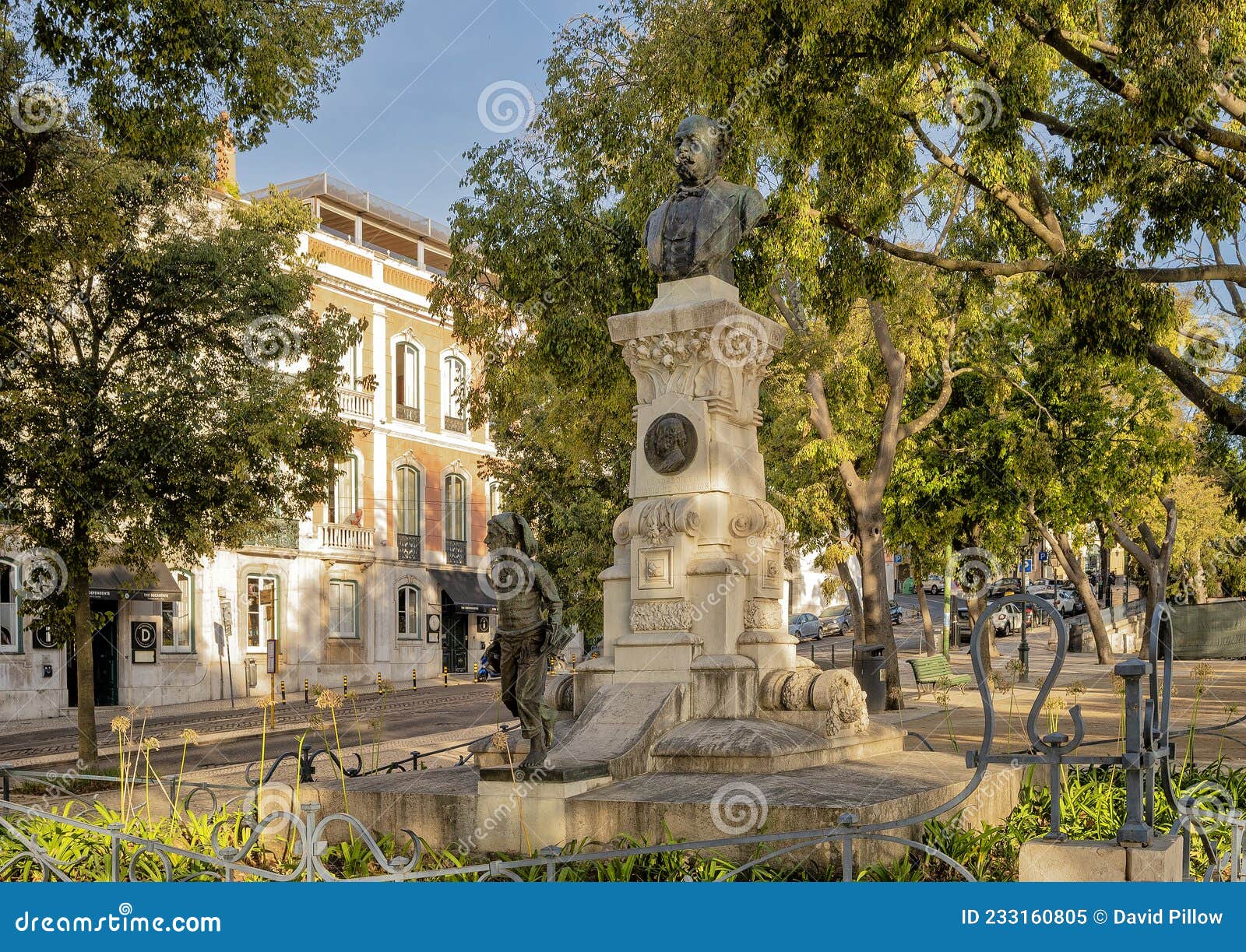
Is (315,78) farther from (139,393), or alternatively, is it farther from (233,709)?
(233,709)

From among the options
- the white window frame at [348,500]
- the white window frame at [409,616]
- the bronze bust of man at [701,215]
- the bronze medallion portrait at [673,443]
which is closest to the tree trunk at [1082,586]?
the white window frame at [409,616]

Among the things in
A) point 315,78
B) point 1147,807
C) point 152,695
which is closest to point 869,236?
point 315,78

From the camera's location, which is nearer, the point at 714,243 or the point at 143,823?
the point at 143,823

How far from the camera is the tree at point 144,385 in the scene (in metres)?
15.0

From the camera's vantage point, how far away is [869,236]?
13.3 m

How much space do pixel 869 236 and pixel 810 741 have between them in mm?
6154

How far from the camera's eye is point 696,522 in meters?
9.99

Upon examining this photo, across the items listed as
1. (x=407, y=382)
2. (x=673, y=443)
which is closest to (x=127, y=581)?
(x=407, y=382)

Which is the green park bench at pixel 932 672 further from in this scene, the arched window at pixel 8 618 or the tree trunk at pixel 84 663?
the arched window at pixel 8 618

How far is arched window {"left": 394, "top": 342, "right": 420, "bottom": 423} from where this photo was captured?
40.7 meters

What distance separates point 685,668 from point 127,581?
896 inches

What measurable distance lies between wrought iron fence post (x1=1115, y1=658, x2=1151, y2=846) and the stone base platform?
1876mm

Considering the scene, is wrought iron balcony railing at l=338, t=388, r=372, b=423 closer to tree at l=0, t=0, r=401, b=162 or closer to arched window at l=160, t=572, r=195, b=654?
arched window at l=160, t=572, r=195, b=654

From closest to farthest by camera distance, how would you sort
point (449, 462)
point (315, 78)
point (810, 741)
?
point (810, 741), point (315, 78), point (449, 462)
